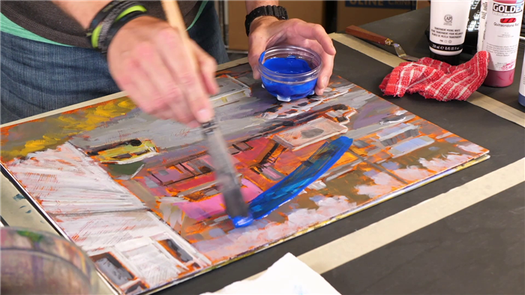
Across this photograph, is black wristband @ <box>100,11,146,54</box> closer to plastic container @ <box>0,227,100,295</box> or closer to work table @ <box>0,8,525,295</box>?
work table @ <box>0,8,525,295</box>

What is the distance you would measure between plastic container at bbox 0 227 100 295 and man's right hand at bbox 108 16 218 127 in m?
0.35

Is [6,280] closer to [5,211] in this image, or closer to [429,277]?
[5,211]

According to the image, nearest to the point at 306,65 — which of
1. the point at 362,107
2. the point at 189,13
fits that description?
the point at 362,107

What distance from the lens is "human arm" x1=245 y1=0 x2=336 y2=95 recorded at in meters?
1.18

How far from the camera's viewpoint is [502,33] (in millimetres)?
1136

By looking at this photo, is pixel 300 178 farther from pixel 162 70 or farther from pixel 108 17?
pixel 108 17

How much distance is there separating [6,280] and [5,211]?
36cm

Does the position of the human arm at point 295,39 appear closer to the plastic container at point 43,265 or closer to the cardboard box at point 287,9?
the plastic container at point 43,265

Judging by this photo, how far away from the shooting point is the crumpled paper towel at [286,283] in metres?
0.70

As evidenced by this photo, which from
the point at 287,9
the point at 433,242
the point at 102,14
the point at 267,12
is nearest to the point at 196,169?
the point at 102,14

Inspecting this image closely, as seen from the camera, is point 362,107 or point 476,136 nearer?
point 476,136

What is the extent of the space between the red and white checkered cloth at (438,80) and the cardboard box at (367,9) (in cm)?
169

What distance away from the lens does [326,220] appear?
0.83 meters

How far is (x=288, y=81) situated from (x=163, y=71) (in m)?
0.37
